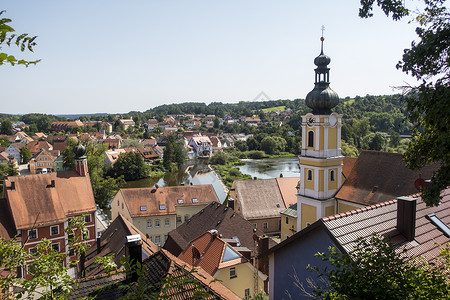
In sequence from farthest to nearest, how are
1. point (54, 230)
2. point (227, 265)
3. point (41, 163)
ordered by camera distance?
point (41, 163) → point (54, 230) → point (227, 265)

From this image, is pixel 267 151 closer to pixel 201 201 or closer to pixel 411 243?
pixel 201 201

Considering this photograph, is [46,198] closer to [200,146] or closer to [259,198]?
[259,198]

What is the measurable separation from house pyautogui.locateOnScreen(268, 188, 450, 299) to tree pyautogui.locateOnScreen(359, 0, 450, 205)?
7.24ft

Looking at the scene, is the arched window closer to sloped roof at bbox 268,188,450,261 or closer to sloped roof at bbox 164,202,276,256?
sloped roof at bbox 164,202,276,256

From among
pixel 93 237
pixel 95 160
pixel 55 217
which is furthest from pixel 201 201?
pixel 95 160

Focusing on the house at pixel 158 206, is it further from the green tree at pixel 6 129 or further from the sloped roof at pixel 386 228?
the green tree at pixel 6 129

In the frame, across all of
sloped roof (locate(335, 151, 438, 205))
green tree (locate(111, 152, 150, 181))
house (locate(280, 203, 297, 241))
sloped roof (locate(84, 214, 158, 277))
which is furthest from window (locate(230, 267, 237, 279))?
green tree (locate(111, 152, 150, 181))

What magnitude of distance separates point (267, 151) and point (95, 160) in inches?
1881

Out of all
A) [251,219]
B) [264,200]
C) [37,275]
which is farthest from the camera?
[264,200]

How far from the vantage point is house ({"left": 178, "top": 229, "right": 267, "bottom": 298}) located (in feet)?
41.6

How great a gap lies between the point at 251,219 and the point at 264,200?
2001 millimetres

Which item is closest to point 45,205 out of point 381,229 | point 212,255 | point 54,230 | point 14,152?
point 54,230

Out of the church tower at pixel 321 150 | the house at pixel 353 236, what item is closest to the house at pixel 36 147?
the church tower at pixel 321 150

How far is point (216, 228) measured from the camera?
17141 mm
